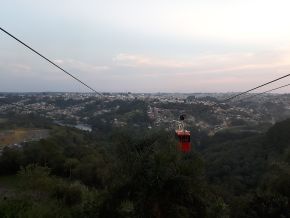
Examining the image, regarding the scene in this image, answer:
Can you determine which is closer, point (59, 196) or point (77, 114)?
point (59, 196)

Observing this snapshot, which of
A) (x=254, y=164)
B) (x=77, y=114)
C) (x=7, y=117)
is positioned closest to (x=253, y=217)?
(x=254, y=164)

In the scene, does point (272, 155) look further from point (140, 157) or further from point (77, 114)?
point (77, 114)

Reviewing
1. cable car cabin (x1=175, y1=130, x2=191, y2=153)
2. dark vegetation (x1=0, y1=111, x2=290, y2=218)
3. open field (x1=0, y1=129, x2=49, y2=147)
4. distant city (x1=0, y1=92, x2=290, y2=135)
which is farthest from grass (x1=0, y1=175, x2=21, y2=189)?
distant city (x1=0, y1=92, x2=290, y2=135)

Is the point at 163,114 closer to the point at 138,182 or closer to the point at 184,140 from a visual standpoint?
the point at 138,182

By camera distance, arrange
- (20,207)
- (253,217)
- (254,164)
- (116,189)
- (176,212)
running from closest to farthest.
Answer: (176,212), (116,189), (20,207), (253,217), (254,164)

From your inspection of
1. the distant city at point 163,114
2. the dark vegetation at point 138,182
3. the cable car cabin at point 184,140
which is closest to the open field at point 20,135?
the dark vegetation at point 138,182

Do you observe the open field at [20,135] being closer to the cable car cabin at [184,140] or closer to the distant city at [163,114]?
the distant city at [163,114]
